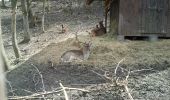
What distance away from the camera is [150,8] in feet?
38.1

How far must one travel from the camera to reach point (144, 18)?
461 inches

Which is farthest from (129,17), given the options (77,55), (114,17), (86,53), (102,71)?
(102,71)

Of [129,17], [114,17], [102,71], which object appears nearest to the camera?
[102,71]

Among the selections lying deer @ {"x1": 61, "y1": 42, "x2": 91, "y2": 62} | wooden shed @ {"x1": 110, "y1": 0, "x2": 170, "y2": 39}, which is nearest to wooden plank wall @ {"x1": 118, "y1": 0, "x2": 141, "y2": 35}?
wooden shed @ {"x1": 110, "y1": 0, "x2": 170, "y2": 39}

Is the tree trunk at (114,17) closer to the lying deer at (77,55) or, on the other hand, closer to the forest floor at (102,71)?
the forest floor at (102,71)

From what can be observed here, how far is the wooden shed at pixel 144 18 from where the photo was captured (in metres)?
11.6

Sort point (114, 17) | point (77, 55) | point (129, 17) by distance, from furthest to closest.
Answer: point (114, 17) → point (129, 17) → point (77, 55)

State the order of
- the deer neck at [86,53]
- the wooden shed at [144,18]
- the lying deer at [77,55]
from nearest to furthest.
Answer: the lying deer at [77,55] → the deer neck at [86,53] → the wooden shed at [144,18]

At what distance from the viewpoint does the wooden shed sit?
11594 millimetres

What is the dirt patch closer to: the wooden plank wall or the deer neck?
the deer neck

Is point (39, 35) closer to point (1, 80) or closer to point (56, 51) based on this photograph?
point (56, 51)

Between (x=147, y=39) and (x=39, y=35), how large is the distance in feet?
26.0

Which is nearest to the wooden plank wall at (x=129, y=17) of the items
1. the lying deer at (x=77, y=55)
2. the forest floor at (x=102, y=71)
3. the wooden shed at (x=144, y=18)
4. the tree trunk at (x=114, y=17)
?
the wooden shed at (x=144, y=18)

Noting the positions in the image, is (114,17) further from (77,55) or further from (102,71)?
(102,71)
